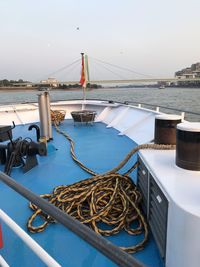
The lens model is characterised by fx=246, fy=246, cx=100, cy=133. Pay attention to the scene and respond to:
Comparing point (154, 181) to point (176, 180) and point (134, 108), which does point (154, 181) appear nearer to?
point (176, 180)

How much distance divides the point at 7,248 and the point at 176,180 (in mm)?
1204

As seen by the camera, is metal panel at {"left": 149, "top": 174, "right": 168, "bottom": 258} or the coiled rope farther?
the coiled rope

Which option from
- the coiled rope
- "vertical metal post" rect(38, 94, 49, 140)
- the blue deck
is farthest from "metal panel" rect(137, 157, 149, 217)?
"vertical metal post" rect(38, 94, 49, 140)

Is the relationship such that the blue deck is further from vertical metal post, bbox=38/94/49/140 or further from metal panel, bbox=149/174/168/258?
vertical metal post, bbox=38/94/49/140

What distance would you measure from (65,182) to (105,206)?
2.96ft

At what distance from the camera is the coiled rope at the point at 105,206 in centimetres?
183

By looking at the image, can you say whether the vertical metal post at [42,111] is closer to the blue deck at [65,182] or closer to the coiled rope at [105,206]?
the blue deck at [65,182]

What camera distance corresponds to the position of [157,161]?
5.89ft

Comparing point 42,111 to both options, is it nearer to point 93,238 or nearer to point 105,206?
point 105,206

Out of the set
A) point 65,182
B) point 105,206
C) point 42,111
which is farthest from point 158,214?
point 42,111

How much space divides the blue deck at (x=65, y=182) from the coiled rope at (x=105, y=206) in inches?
2.8

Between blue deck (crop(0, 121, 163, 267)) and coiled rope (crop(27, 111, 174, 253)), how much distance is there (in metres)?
0.07

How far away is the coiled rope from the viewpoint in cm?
183

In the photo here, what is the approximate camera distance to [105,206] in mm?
1963
